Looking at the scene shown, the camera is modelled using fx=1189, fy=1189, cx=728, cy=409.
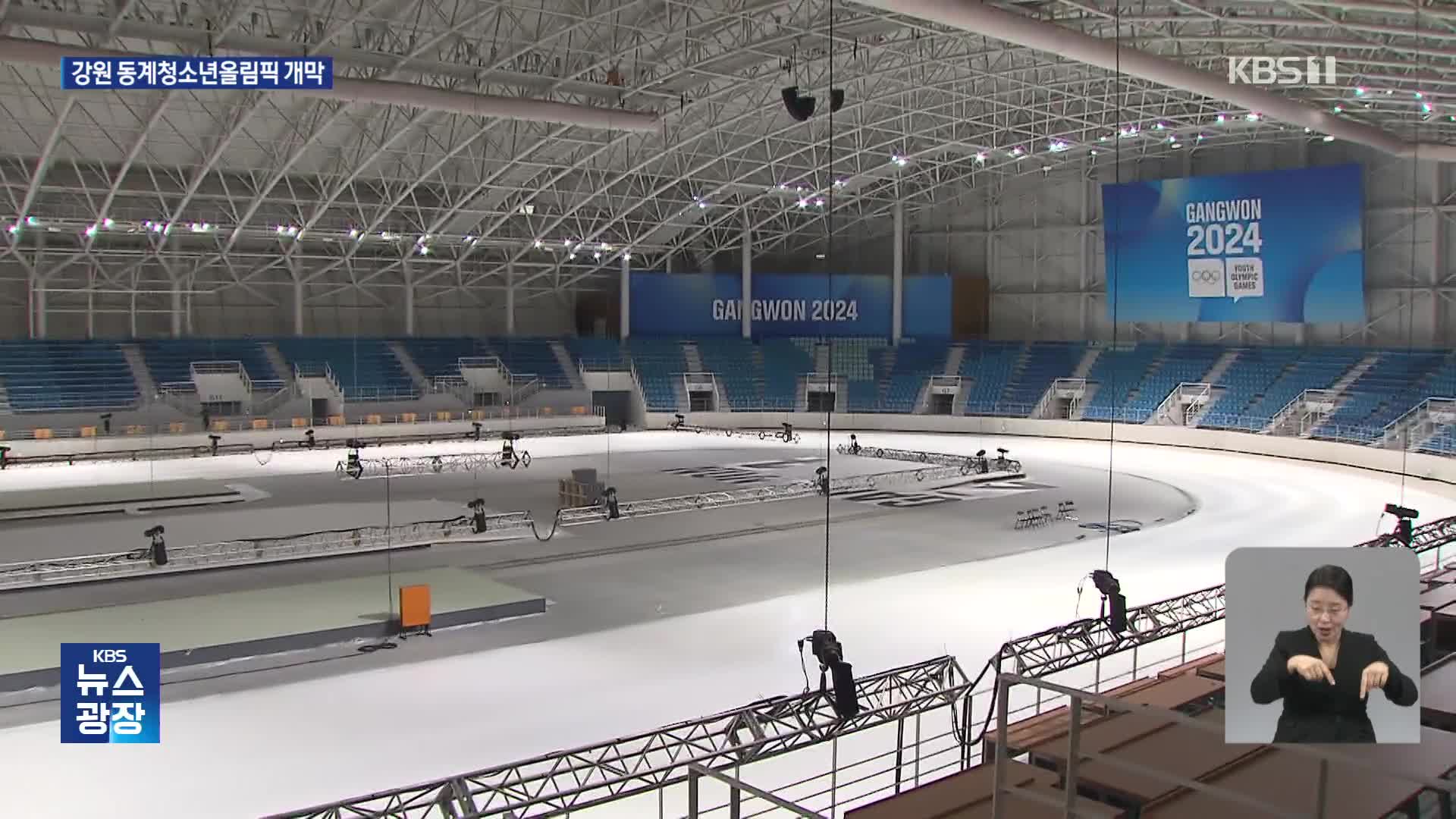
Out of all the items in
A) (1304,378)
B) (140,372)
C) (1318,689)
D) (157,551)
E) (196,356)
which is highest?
(196,356)

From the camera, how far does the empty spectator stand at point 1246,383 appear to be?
135 ft

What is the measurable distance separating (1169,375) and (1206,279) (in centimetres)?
489

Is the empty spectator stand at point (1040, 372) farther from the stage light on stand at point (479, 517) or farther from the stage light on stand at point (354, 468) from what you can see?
the stage light on stand at point (479, 517)

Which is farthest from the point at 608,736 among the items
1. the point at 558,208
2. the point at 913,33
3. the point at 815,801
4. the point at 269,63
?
the point at 558,208

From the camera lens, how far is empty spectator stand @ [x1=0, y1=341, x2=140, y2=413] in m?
39.8

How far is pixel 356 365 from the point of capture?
154ft

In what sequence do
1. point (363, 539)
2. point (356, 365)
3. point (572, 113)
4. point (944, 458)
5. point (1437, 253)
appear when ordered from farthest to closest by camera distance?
1. point (356, 365)
2. point (1437, 253)
3. point (944, 458)
4. point (572, 113)
5. point (363, 539)

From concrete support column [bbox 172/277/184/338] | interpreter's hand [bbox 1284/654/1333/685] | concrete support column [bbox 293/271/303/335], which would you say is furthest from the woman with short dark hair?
concrete support column [bbox 293/271/303/335]

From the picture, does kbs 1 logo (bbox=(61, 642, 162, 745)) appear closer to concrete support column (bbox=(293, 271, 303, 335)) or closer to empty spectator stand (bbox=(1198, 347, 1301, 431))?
empty spectator stand (bbox=(1198, 347, 1301, 431))

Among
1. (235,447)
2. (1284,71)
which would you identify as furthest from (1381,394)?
(235,447)

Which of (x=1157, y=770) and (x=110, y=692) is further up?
(x=1157, y=770)

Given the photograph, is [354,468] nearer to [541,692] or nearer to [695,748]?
[541,692]

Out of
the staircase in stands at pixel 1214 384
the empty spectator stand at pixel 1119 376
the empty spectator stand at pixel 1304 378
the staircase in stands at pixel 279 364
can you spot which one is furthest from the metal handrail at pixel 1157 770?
the staircase in stands at pixel 279 364

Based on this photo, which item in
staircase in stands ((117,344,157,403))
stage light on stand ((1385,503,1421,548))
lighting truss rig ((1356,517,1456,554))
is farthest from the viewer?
staircase in stands ((117,344,157,403))
